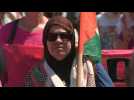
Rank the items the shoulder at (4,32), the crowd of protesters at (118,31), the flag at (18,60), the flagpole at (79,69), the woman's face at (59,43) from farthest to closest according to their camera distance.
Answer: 1. the crowd of protesters at (118,31)
2. the shoulder at (4,32)
3. the flag at (18,60)
4. the woman's face at (59,43)
5. the flagpole at (79,69)

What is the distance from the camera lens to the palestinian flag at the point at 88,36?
2.19 metres

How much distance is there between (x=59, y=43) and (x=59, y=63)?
0.32 feet

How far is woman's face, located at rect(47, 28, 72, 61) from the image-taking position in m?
2.25

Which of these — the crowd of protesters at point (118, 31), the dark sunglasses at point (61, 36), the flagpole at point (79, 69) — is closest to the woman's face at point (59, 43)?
the dark sunglasses at point (61, 36)

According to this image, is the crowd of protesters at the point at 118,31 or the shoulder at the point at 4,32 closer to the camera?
the shoulder at the point at 4,32

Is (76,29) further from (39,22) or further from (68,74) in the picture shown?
(39,22)

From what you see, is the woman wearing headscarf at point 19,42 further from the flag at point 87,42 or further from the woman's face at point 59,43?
the flag at point 87,42

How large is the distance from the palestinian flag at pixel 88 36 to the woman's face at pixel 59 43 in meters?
0.08

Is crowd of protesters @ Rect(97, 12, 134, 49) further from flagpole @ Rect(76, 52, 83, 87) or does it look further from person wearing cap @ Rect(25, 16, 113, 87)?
flagpole @ Rect(76, 52, 83, 87)

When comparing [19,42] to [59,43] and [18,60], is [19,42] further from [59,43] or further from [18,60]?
[59,43]

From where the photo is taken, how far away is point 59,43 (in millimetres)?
2273
